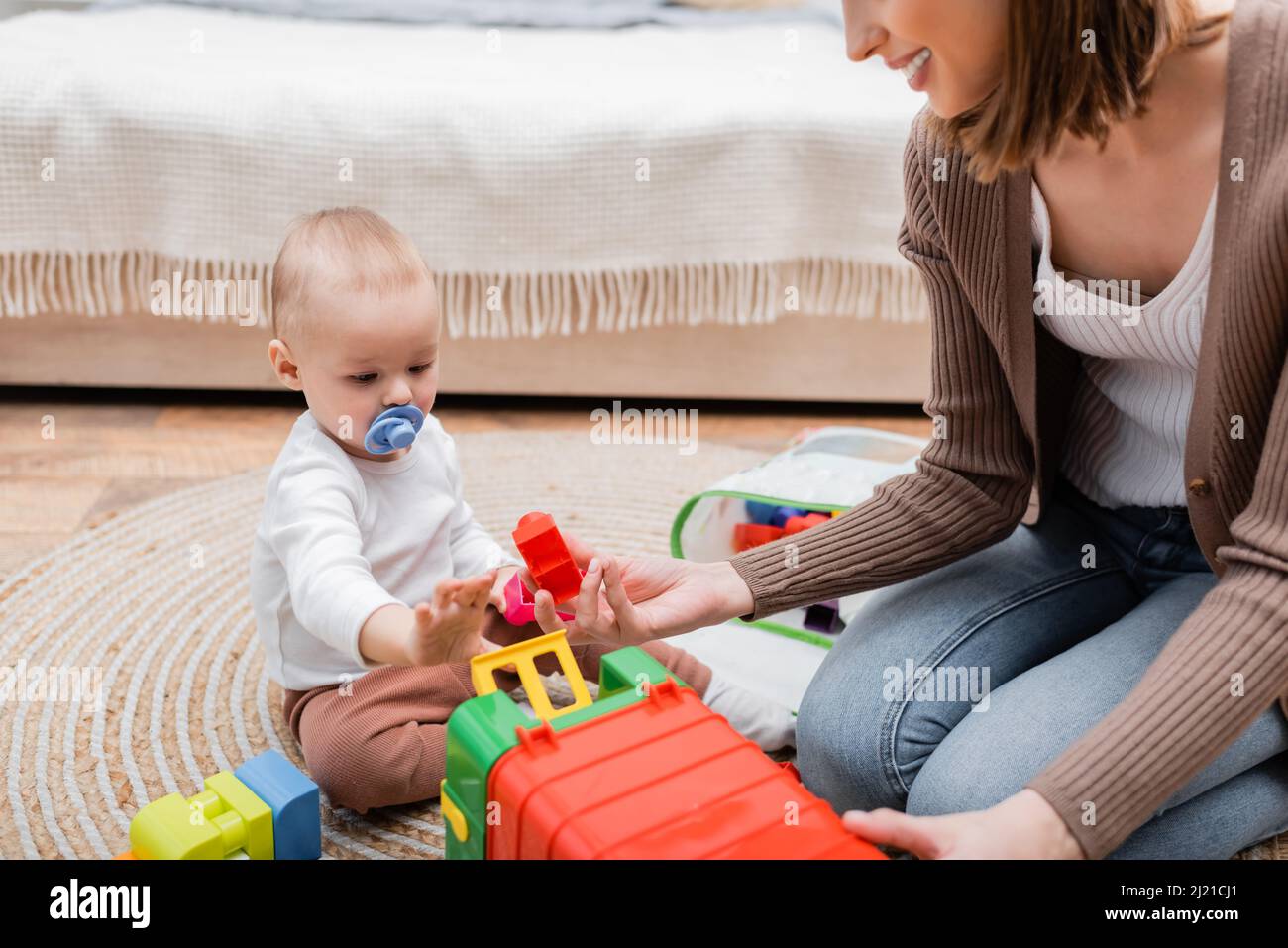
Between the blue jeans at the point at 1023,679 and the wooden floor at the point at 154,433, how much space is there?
816 mm

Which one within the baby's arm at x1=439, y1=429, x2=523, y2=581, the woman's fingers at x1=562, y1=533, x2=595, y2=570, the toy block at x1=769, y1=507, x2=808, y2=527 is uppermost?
the woman's fingers at x1=562, y1=533, x2=595, y2=570

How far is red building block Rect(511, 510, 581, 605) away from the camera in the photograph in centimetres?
88

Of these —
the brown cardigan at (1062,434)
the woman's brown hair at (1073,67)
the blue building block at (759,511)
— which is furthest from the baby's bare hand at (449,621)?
the blue building block at (759,511)

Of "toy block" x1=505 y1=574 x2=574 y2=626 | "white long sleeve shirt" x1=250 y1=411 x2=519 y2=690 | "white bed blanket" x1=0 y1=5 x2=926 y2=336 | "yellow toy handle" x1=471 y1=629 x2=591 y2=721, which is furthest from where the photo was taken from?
"white bed blanket" x1=0 y1=5 x2=926 y2=336

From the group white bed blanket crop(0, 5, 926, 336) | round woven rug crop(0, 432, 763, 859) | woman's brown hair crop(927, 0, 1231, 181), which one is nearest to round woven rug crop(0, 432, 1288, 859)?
round woven rug crop(0, 432, 763, 859)

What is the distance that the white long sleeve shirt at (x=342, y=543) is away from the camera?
94 cm

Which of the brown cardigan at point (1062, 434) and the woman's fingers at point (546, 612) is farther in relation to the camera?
the woman's fingers at point (546, 612)

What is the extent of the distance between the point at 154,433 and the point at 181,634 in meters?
0.57

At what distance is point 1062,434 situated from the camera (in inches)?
40.3

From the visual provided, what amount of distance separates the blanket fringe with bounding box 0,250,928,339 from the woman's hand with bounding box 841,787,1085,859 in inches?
45.7

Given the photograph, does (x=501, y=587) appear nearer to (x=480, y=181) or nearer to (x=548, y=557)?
(x=548, y=557)

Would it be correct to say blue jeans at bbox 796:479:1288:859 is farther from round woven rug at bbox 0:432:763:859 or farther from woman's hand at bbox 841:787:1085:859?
round woven rug at bbox 0:432:763:859

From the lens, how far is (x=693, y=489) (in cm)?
165

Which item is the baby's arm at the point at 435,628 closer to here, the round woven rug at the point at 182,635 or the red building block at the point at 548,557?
the red building block at the point at 548,557
